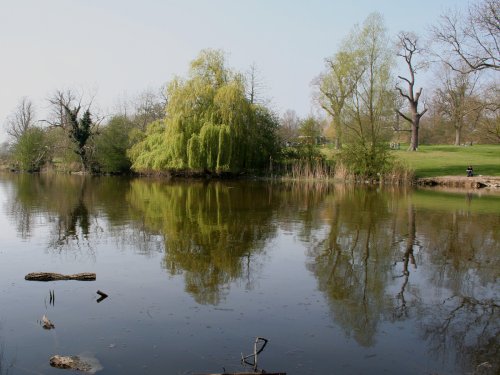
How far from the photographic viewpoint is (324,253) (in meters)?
10.2

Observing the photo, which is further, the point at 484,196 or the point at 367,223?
the point at 484,196

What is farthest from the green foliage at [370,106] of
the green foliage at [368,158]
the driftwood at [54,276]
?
the driftwood at [54,276]

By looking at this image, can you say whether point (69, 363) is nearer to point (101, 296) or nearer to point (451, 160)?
point (101, 296)

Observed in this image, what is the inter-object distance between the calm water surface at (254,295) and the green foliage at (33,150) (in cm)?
4117

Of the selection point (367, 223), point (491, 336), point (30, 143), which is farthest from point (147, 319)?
point (30, 143)

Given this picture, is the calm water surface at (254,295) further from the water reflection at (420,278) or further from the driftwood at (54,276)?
the driftwood at (54,276)

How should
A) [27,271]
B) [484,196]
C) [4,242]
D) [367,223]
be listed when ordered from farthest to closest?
1. [484,196]
2. [367,223]
3. [4,242]
4. [27,271]

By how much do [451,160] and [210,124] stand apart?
20.3 metres

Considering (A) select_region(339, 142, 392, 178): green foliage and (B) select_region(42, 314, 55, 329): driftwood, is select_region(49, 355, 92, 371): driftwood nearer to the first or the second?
(B) select_region(42, 314, 55, 329): driftwood

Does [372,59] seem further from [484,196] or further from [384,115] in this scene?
Answer: [484,196]

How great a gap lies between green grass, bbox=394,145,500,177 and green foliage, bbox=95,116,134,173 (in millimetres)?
25080

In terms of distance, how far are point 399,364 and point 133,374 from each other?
2.77 meters

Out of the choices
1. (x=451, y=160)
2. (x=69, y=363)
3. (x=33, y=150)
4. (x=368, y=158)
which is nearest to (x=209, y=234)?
(x=69, y=363)

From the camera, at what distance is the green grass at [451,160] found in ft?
115
